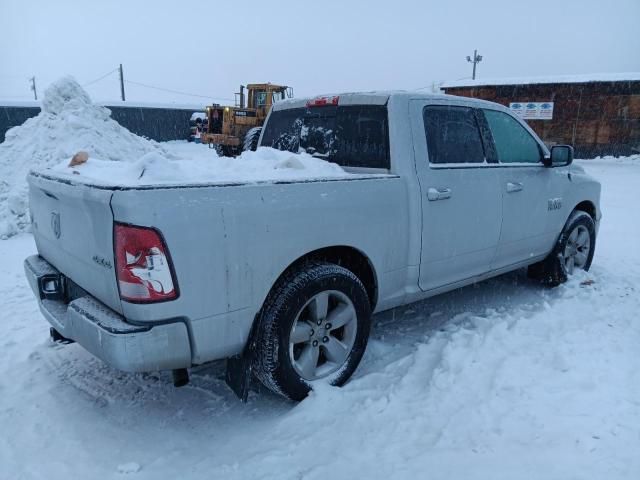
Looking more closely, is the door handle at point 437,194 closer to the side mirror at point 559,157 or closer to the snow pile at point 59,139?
the side mirror at point 559,157

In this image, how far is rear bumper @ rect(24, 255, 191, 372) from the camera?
230cm

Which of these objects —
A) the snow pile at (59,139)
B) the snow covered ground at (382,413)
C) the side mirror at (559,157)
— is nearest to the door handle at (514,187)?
the side mirror at (559,157)

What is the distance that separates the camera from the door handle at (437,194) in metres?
3.45

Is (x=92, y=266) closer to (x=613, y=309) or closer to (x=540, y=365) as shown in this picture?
(x=540, y=365)

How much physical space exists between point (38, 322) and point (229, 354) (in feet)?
8.26

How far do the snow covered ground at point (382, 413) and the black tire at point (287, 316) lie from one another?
206mm

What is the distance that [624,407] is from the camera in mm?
2920

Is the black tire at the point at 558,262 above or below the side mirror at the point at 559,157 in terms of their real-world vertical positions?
below

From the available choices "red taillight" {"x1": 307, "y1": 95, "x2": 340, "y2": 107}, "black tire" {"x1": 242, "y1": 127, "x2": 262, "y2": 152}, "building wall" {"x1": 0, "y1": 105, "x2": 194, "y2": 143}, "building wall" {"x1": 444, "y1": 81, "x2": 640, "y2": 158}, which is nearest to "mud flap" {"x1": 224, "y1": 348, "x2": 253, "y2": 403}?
"red taillight" {"x1": 307, "y1": 95, "x2": 340, "y2": 107}

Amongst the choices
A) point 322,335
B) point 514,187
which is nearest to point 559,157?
point 514,187

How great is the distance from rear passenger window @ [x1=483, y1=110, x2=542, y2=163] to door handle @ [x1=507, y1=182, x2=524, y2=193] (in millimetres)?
213

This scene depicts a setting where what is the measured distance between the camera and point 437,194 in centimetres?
350

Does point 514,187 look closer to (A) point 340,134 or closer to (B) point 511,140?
(B) point 511,140

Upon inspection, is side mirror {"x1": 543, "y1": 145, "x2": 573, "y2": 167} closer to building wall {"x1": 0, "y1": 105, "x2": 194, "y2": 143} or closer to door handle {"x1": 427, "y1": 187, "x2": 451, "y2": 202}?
door handle {"x1": 427, "y1": 187, "x2": 451, "y2": 202}
